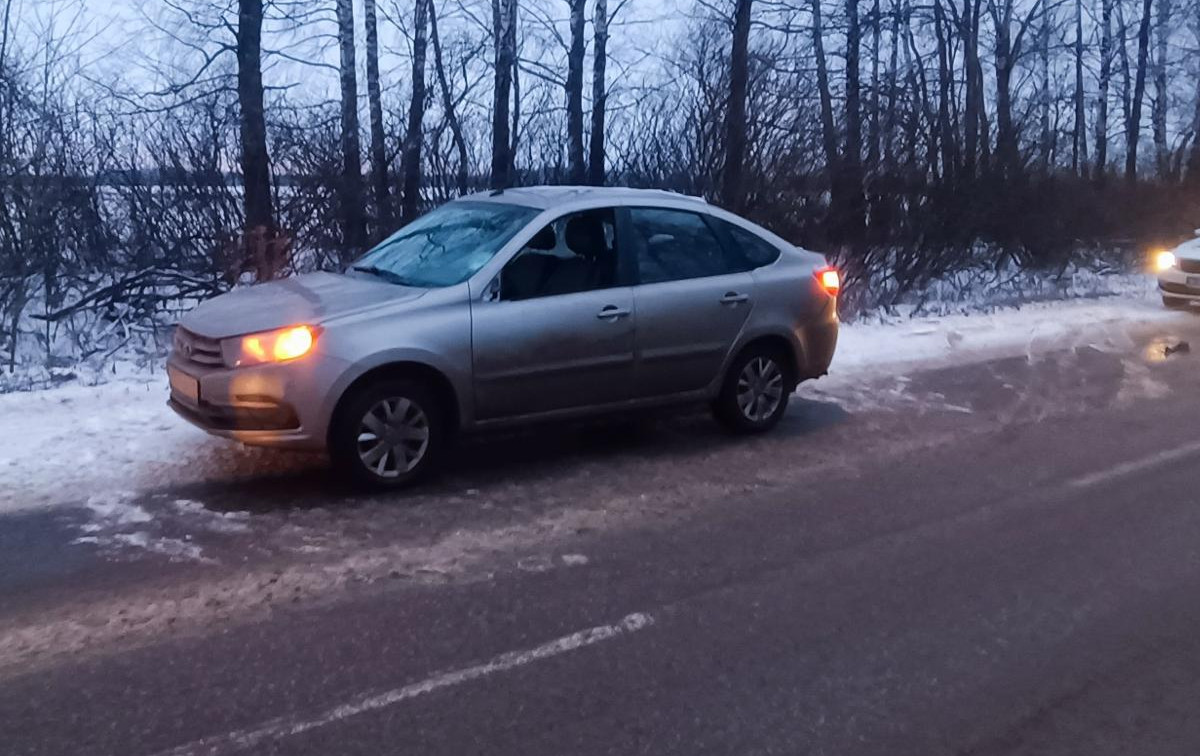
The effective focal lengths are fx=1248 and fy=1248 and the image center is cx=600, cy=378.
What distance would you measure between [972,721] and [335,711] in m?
2.33

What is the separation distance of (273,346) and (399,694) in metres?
2.88

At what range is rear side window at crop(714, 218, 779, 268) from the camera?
350 inches

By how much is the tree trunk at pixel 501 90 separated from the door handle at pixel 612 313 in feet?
28.9

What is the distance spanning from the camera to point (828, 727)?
4.51 metres

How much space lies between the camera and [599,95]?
829 inches

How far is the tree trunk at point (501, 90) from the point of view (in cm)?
1722

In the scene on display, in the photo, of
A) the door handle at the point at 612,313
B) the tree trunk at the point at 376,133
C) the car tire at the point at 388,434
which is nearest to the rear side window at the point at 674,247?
the door handle at the point at 612,313

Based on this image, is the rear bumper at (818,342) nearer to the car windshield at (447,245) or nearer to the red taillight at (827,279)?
the red taillight at (827,279)

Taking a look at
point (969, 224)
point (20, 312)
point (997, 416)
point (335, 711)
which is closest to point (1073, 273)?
point (969, 224)

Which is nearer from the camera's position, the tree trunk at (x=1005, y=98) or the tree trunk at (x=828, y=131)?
the tree trunk at (x=828, y=131)

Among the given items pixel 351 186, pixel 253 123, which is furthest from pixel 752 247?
pixel 253 123

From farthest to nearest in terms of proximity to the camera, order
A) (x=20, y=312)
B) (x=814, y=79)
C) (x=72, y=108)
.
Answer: (x=814, y=79), (x=72, y=108), (x=20, y=312)

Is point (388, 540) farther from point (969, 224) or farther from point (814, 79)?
point (814, 79)

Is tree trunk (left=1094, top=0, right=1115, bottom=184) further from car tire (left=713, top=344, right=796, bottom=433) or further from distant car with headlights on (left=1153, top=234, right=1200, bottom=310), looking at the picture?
car tire (left=713, top=344, right=796, bottom=433)
